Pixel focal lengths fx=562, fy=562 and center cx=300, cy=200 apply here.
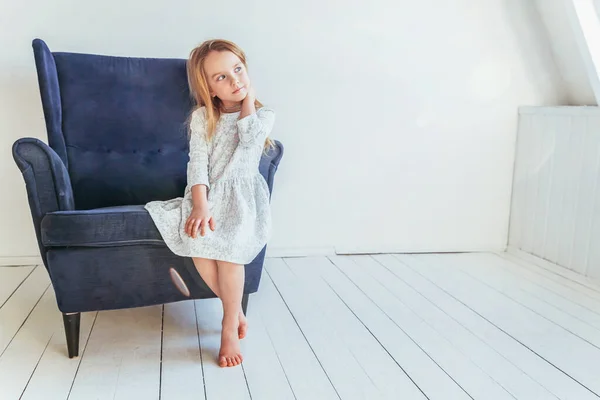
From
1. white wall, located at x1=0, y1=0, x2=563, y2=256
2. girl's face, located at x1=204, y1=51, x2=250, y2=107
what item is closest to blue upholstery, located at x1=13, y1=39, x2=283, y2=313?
girl's face, located at x1=204, y1=51, x2=250, y2=107

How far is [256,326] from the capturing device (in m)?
1.83

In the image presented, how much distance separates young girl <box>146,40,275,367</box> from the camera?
1579 millimetres

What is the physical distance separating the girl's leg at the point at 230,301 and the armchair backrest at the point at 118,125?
566 millimetres

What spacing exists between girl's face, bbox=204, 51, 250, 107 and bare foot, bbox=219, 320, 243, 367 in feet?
2.23

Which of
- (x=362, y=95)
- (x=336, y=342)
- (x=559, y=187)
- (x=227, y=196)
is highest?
(x=362, y=95)

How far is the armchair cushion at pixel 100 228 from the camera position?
4.96 ft

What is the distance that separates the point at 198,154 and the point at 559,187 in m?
1.70

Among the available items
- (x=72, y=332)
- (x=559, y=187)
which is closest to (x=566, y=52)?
(x=559, y=187)

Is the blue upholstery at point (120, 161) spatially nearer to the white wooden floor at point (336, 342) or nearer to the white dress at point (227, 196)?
the white dress at point (227, 196)

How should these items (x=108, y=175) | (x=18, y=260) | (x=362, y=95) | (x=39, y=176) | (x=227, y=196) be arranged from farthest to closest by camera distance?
1. (x=362, y=95)
2. (x=18, y=260)
3. (x=108, y=175)
4. (x=227, y=196)
5. (x=39, y=176)

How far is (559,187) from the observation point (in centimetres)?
253

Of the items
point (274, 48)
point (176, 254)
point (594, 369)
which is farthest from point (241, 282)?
point (274, 48)

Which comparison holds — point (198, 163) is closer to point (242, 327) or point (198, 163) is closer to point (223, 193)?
point (223, 193)

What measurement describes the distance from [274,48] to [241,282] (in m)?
1.23
